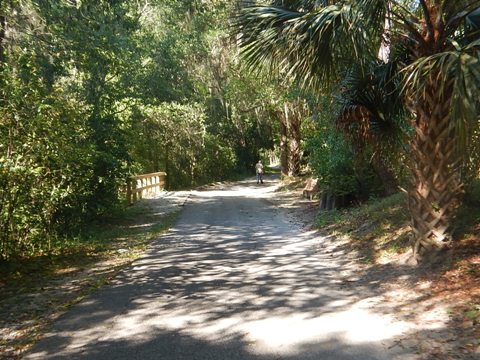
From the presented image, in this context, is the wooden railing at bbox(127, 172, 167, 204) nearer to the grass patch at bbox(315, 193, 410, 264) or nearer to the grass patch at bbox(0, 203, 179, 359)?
the grass patch at bbox(0, 203, 179, 359)

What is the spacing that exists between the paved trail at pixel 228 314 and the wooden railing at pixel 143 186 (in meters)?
9.43

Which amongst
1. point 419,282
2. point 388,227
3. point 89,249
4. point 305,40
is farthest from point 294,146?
point 419,282

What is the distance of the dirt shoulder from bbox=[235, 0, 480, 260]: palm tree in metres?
0.44

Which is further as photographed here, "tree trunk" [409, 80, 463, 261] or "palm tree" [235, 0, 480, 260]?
"tree trunk" [409, 80, 463, 261]

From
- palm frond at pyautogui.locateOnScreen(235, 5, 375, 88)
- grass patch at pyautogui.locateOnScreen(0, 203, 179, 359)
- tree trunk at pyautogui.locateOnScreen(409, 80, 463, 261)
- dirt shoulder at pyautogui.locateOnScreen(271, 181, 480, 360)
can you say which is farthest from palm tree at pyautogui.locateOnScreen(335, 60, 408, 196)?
grass patch at pyautogui.locateOnScreen(0, 203, 179, 359)

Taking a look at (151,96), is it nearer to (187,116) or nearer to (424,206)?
(187,116)

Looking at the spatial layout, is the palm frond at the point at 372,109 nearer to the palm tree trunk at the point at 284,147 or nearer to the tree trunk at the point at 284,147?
the tree trunk at the point at 284,147

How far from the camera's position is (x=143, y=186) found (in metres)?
21.8

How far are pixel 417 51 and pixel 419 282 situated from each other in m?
3.17

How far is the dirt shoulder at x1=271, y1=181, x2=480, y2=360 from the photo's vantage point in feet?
14.7

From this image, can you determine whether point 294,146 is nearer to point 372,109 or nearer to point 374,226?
point 374,226

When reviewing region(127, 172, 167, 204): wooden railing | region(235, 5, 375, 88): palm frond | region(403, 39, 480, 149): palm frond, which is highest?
region(235, 5, 375, 88): palm frond

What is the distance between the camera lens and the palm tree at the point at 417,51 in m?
6.23

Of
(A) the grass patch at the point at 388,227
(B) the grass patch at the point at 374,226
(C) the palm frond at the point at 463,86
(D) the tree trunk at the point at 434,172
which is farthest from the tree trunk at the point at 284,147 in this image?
(C) the palm frond at the point at 463,86
